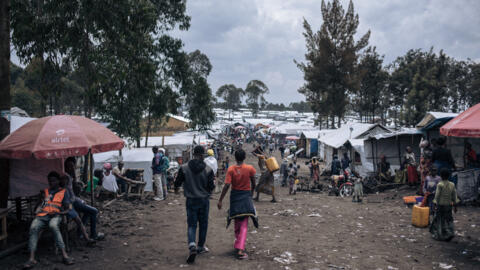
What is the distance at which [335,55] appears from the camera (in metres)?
33.9

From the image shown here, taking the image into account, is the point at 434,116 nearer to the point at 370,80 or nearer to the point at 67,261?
the point at 67,261

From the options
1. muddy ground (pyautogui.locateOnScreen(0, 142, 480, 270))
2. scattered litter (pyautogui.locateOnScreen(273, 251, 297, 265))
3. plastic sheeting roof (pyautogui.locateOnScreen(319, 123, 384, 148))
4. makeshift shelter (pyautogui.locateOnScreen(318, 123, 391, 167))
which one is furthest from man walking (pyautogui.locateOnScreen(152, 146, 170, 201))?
plastic sheeting roof (pyautogui.locateOnScreen(319, 123, 384, 148))

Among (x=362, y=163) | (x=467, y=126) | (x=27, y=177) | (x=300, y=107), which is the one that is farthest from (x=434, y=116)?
(x=300, y=107)

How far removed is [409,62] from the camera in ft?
127

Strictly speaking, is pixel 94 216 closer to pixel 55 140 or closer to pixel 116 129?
pixel 55 140

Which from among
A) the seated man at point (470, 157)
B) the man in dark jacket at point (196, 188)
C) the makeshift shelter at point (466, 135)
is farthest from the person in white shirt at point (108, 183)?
the seated man at point (470, 157)

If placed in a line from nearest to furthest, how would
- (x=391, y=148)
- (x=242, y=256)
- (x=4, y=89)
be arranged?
(x=242, y=256)
(x=4, y=89)
(x=391, y=148)

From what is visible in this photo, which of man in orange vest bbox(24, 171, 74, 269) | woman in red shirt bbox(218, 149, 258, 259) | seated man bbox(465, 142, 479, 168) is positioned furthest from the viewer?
seated man bbox(465, 142, 479, 168)

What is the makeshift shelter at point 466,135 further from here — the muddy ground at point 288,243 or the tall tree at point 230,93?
the tall tree at point 230,93

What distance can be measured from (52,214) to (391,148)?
13757 millimetres

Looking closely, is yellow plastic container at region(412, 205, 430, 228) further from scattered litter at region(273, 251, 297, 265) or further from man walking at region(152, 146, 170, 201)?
man walking at region(152, 146, 170, 201)

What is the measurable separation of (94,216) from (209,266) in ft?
7.29

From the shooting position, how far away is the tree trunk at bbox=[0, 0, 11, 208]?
5.36 m

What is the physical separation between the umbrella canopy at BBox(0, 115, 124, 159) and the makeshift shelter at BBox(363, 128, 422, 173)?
39.6ft
